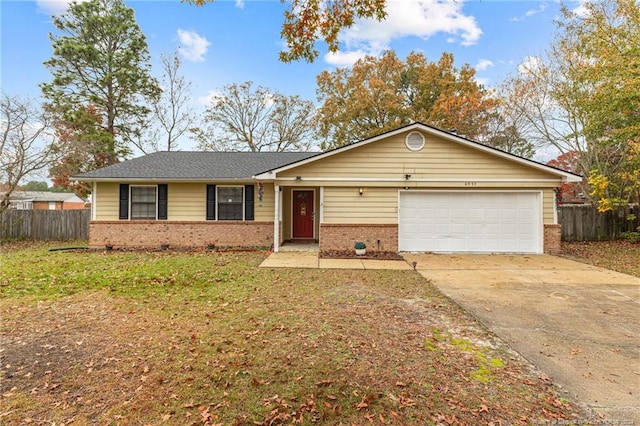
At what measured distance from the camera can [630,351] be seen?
3.71 m

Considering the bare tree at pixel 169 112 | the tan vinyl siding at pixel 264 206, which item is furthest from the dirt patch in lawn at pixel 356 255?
the bare tree at pixel 169 112

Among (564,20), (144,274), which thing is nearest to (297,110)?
(564,20)

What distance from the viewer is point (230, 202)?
473 inches

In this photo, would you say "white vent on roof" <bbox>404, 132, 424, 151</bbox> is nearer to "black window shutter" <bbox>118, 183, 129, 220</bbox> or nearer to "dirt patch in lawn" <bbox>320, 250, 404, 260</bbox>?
"dirt patch in lawn" <bbox>320, 250, 404, 260</bbox>

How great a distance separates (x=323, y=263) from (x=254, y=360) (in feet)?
18.6

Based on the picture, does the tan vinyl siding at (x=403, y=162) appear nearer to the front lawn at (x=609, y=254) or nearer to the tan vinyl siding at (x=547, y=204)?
the tan vinyl siding at (x=547, y=204)

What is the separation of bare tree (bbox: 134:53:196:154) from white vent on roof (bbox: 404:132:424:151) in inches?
709

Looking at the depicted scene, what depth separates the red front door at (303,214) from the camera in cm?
1321

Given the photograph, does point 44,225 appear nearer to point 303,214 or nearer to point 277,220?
point 277,220

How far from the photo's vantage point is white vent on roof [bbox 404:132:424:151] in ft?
34.9

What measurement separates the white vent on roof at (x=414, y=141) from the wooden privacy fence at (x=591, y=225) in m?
8.68

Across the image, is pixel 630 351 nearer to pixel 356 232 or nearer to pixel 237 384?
pixel 237 384

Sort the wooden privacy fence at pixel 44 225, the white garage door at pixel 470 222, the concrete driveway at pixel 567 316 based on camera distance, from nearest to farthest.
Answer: the concrete driveway at pixel 567 316 → the white garage door at pixel 470 222 → the wooden privacy fence at pixel 44 225

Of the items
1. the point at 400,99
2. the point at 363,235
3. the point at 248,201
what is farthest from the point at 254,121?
the point at 363,235
